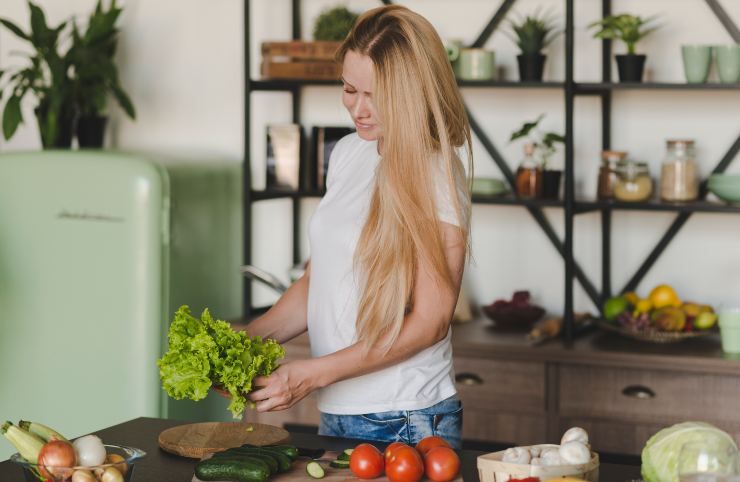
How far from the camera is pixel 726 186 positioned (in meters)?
3.55

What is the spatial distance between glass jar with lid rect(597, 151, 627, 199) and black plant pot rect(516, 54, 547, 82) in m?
0.34

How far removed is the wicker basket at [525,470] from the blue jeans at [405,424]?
0.55m

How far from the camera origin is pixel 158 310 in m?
3.70

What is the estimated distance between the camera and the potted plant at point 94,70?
421cm

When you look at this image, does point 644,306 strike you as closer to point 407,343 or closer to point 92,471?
point 407,343

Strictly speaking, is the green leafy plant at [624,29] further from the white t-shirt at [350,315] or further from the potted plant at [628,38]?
the white t-shirt at [350,315]

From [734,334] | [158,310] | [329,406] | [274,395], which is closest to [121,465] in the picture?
[274,395]

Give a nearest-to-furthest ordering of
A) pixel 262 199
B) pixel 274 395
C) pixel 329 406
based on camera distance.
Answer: pixel 274 395, pixel 329 406, pixel 262 199

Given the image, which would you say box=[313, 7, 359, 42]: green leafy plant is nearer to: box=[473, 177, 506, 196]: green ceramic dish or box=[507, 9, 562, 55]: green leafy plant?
box=[507, 9, 562, 55]: green leafy plant

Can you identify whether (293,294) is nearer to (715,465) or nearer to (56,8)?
(715,465)

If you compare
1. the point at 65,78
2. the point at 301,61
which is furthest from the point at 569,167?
the point at 65,78

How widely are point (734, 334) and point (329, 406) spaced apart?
1515 millimetres

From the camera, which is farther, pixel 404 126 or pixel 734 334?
pixel 734 334

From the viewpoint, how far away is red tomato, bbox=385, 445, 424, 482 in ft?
6.41
